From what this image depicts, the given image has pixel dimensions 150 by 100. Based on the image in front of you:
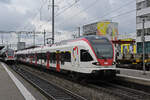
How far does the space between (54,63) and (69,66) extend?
391cm

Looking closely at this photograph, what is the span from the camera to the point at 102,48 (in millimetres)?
13047

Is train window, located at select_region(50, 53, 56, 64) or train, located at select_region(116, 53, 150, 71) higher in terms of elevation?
train window, located at select_region(50, 53, 56, 64)

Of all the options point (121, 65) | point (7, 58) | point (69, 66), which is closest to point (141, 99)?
point (69, 66)

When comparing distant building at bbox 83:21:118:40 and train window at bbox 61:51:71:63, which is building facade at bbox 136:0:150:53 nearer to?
distant building at bbox 83:21:118:40

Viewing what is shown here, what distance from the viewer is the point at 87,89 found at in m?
12.1

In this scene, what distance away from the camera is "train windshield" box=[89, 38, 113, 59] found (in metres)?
12.8

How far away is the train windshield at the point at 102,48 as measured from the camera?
1278 cm

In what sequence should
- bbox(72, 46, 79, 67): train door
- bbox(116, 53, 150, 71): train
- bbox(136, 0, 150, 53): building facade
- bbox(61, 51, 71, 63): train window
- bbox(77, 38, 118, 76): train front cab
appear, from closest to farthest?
bbox(77, 38, 118, 76): train front cab < bbox(72, 46, 79, 67): train door < bbox(61, 51, 71, 63): train window < bbox(116, 53, 150, 71): train < bbox(136, 0, 150, 53): building facade

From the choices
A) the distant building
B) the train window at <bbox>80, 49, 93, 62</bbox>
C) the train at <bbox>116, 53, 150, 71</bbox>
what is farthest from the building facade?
the train window at <bbox>80, 49, 93, 62</bbox>

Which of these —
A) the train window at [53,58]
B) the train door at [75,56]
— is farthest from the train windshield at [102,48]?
the train window at [53,58]

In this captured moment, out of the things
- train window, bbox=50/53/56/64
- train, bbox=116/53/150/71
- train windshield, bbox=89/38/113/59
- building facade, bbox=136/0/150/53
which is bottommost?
train, bbox=116/53/150/71

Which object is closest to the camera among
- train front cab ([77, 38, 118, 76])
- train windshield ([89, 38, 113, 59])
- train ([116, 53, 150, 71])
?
train front cab ([77, 38, 118, 76])

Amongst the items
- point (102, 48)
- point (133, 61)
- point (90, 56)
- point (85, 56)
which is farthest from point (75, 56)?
point (133, 61)

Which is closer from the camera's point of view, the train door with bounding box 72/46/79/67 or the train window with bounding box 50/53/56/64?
the train door with bounding box 72/46/79/67
